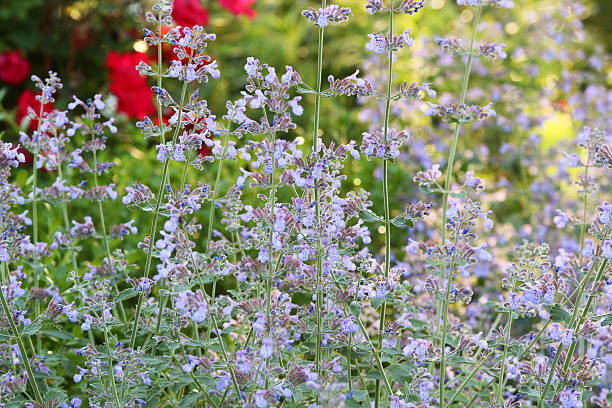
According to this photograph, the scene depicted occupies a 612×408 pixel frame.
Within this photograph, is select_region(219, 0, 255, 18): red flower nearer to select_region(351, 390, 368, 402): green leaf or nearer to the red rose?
the red rose

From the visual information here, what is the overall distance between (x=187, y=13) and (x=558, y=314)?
3.38m

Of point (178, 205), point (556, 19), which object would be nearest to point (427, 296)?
point (178, 205)

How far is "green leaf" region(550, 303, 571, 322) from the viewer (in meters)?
1.90

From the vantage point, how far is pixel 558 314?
190cm

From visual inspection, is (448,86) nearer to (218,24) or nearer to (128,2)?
(218,24)

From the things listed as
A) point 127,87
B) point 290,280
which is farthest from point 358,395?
point 127,87

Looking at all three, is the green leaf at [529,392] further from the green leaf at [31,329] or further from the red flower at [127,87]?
the red flower at [127,87]

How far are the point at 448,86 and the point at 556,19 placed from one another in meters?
1.06

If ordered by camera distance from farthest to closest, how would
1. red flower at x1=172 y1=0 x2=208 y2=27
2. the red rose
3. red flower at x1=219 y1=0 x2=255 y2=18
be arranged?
red flower at x1=219 y1=0 x2=255 y2=18 < the red rose < red flower at x1=172 y1=0 x2=208 y2=27

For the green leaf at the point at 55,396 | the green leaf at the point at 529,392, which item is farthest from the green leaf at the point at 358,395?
the green leaf at the point at 55,396

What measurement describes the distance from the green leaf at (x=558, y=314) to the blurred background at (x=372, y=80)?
5.91 ft

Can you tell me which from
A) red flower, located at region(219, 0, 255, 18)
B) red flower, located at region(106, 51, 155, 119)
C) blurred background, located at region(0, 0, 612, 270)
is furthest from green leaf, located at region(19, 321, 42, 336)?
A: red flower, located at region(219, 0, 255, 18)

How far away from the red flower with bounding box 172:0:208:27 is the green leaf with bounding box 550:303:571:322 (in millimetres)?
3286

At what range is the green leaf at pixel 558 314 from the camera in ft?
6.24
